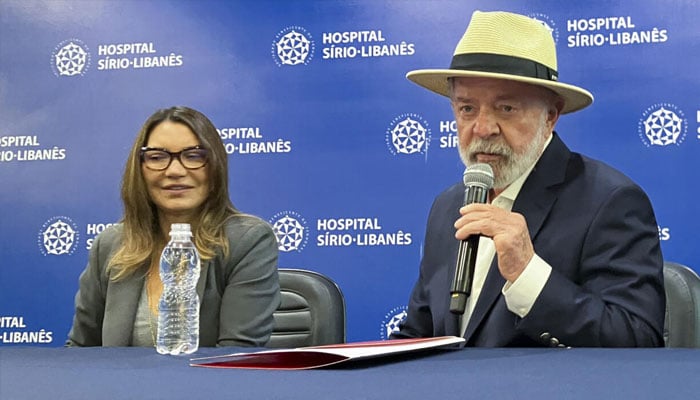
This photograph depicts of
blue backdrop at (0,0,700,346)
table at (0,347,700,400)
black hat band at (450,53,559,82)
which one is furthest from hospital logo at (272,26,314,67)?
table at (0,347,700,400)

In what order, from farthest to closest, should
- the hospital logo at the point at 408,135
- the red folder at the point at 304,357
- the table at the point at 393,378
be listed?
1. the hospital logo at the point at 408,135
2. the red folder at the point at 304,357
3. the table at the point at 393,378

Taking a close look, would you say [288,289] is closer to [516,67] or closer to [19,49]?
[516,67]

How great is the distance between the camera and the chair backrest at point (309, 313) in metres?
2.92

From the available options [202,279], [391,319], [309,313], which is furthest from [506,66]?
[391,319]

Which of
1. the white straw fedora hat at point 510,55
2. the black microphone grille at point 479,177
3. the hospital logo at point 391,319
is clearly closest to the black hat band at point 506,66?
the white straw fedora hat at point 510,55

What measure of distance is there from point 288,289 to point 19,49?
211 centimetres

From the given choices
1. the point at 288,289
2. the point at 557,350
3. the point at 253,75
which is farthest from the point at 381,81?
the point at 557,350

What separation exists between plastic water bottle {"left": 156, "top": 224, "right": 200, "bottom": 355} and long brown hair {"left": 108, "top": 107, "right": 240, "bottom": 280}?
26cm

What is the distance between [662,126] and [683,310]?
1.14m

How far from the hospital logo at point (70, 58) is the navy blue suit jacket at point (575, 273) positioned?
244 cm

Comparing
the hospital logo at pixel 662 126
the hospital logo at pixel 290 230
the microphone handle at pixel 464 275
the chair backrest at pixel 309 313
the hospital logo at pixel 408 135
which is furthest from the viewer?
the hospital logo at pixel 290 230

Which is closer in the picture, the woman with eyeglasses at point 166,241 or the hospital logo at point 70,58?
the woman with eyeglasses at point 166,241

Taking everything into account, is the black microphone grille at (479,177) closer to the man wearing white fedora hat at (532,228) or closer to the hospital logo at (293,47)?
the man wearing white fedora hat at (532,228)

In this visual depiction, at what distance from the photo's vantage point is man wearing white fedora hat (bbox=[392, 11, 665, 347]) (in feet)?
5.97
